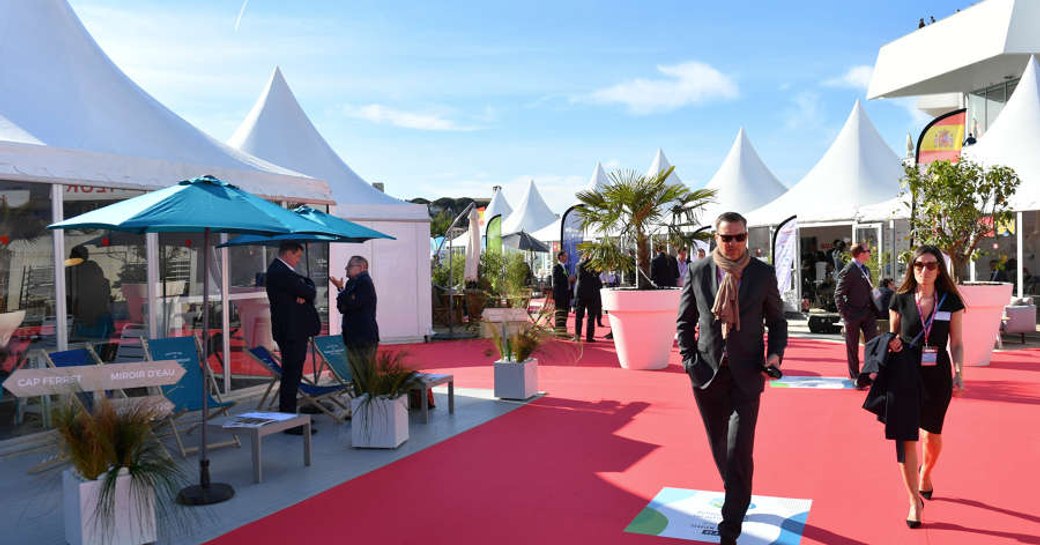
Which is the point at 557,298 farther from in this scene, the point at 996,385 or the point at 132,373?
the point at 132,373

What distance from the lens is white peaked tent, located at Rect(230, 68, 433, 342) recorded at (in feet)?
43.5

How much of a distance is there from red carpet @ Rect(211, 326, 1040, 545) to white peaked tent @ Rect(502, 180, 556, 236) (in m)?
29.5

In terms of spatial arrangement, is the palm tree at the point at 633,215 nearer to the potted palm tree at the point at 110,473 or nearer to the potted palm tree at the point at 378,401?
the potted palm tree at the point at 378,401

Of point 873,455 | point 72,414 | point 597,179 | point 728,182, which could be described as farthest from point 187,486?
point 597,179

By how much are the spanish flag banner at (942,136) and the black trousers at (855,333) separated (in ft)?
32.8

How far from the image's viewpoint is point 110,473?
3.96 m

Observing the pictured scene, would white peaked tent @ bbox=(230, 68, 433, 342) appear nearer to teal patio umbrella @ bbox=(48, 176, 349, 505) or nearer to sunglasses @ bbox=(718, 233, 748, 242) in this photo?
teal patio umbrella @ bbox=(48, 176, 349, 505)

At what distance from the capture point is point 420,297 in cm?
1378

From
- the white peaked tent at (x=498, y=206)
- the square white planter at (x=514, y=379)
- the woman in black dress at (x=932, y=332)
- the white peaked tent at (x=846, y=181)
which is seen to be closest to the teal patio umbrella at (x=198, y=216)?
the square white planter at (x=514, y=379)

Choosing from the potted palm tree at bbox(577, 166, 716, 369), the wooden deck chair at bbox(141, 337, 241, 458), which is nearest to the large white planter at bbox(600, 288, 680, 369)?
the potted palm tree at bbox(577, 166, 716, 369)

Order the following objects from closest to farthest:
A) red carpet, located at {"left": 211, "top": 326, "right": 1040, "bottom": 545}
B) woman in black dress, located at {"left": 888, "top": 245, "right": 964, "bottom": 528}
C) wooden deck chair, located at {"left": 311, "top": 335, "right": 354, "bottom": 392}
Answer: red carpet, located at {"left": 211, "top": 326, "right": 1040, "bottom": 545} < woman in black dress, located at {"left": 888, "top": 245, "right": 964, "bottom": 528} < wooden deck chair, located at {"left": 311, "top": 335, "right": 354, "bottom": 392}

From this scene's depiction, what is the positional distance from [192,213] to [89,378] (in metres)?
1.38

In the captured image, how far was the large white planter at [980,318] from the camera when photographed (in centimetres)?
977

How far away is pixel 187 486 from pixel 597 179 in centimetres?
3353
